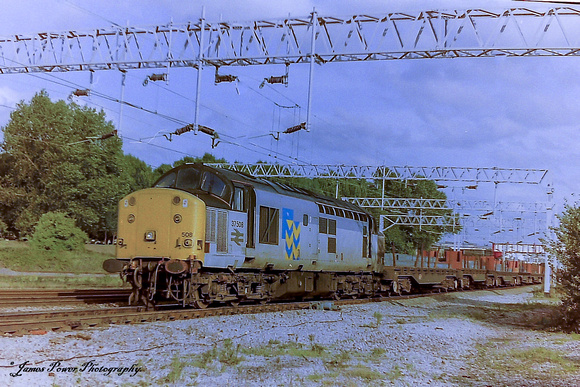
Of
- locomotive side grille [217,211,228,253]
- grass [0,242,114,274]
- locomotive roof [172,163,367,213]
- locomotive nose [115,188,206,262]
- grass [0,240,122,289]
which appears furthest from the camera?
grass [0,242,114,274]

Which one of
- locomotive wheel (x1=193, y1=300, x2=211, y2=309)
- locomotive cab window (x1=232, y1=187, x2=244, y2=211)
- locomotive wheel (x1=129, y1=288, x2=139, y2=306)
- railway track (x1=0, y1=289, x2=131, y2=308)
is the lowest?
railway track (x1=0, y1=289, x2=131, y2=308)

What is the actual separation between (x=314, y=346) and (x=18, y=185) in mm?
50792

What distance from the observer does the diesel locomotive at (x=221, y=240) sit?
1639 cm

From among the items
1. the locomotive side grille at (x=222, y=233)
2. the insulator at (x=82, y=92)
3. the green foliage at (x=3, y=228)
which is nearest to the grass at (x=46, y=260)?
the green foliage at (x=3, y=228)

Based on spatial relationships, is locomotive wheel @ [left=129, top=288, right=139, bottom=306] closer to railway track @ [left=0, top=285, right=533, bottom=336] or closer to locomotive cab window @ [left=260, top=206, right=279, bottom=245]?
railway track @ [left=0, top=285, right=533, bottom=336]

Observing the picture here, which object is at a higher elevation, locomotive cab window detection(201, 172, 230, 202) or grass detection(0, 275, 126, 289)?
locomotive cab window detection(201, 172, 230, 202)

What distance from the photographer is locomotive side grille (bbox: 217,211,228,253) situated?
17.1m

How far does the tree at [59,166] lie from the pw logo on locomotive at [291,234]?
34741 millimetres

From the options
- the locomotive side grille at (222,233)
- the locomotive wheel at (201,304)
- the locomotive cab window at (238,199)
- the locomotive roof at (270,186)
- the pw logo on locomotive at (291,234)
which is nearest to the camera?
the locomotive wheel at (201,304)

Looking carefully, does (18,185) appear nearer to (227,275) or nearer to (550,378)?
(227,275)

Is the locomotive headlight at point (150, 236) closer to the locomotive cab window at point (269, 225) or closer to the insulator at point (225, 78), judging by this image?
the locomotive cab window at point (269, 225)

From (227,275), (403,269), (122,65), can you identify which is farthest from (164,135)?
(403,269)

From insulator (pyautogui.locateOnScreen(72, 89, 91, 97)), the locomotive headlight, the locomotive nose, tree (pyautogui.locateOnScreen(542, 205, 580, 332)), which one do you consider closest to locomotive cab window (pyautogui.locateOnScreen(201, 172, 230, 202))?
the locomotive nose

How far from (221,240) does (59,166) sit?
39.1 metres
